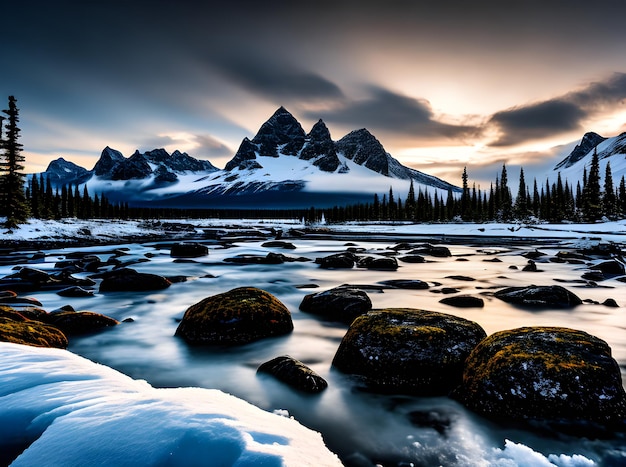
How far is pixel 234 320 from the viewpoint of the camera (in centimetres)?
799

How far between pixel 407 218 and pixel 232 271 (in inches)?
4570

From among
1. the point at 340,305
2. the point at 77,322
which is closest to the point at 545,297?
the point at 340,305

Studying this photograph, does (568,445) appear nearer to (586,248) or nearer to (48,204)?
(586,248)

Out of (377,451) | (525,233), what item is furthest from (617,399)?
(525,233)

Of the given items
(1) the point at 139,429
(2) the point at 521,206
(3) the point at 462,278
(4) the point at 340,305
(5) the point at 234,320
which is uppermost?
(2) the point at 521,206

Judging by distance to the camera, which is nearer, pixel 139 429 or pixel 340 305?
pixel 139 429

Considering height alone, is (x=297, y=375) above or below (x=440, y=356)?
below

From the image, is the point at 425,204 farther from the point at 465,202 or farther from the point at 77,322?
the point at 77,322

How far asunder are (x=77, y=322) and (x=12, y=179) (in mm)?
48560

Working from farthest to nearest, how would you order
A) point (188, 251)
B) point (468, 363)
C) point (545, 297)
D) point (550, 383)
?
1. point (188, 251)
2. point (545, 297)
3. point (468, 363)
4. point (550, 383)

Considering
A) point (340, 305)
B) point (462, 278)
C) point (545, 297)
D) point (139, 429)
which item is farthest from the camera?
point (462, 278)

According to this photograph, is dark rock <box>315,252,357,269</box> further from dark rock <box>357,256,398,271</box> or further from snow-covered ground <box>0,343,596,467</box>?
snow-covered ground <box>0,343,596,467</box>

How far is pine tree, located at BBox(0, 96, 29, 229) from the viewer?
42.9 meters

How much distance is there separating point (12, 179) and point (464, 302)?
54304mm
